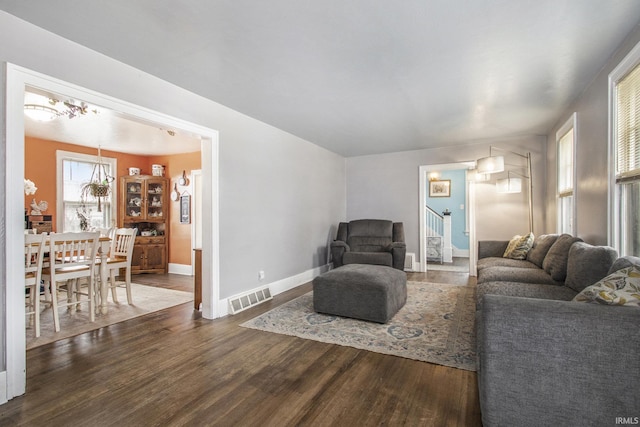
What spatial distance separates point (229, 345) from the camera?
2713mm

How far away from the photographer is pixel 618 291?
4.84 ft

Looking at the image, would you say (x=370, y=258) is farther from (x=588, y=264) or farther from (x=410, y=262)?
(x=588, y=264)

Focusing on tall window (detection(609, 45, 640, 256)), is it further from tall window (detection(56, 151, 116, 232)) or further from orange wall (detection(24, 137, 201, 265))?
tall window (detection(56, 151, 116, 232))

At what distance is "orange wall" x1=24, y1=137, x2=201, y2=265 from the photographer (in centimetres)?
508

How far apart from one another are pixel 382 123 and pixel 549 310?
339 centimetres

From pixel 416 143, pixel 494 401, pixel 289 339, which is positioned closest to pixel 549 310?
pixel 494 401

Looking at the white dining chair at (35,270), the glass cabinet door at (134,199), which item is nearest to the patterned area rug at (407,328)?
the white dining chair at (35,270)

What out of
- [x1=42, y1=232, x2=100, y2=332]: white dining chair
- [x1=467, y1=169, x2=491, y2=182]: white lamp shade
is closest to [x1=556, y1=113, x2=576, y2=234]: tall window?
[x1=467, y1=169, x2=491, y2=182]: white lamp shade

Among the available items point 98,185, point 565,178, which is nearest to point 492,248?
point 565,178

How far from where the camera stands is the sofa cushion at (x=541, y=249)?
139 inches

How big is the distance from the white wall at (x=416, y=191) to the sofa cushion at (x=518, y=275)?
Answer: 2.33 m

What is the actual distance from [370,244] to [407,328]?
2859 mm

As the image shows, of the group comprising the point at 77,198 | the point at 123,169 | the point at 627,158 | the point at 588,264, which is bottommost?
the point at 588,264

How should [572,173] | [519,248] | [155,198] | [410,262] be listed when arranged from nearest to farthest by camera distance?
1. [572,173]
2. [519,248]
3. [410,262]
4. [155,198]
